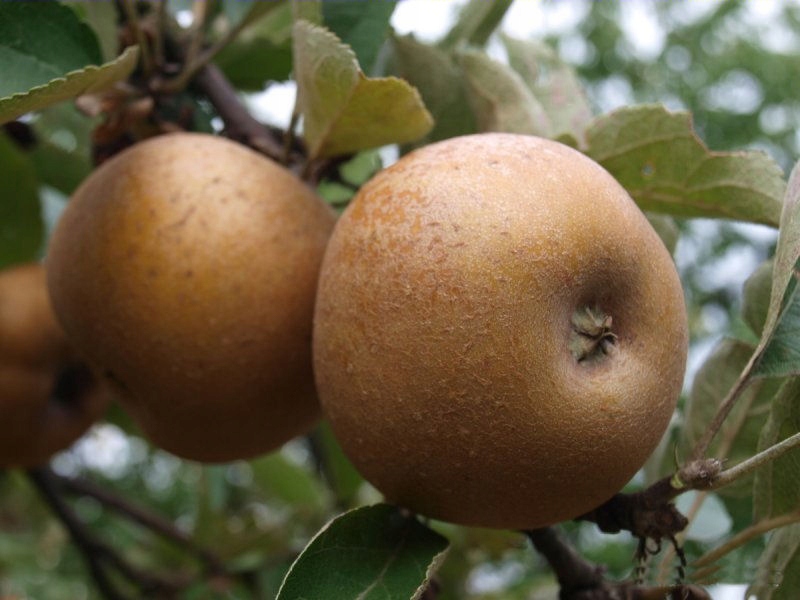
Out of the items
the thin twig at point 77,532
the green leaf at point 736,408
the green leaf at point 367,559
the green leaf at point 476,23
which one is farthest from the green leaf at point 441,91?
the thin twig at point 77,532

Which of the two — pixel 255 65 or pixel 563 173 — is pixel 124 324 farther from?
pixel 255 65

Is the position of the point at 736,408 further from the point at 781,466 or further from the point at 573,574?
the point at 573,574

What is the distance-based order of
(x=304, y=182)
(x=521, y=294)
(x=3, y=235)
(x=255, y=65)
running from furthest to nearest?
(x=3, y=235) → (x=255, y=65) → (x=304, y=182) → (x=521, y=294)

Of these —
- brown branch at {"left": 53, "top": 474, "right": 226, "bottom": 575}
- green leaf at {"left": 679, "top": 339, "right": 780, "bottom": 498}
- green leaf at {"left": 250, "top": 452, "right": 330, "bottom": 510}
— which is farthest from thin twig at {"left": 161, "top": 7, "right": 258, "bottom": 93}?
green leaf at {"left": 250, "top": 452, "right": 330, "bottom": 510}

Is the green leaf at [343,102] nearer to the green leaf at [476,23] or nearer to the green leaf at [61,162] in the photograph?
the green leaf at [476,23]

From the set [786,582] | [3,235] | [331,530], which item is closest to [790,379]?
[786,582]

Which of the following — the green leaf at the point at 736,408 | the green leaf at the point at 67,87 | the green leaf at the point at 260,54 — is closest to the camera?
the green leaf at the point at 67,87

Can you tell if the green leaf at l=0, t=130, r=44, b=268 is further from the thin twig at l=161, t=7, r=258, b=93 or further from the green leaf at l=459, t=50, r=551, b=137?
the green leaf at l=459, t=50, r=551, b=137
